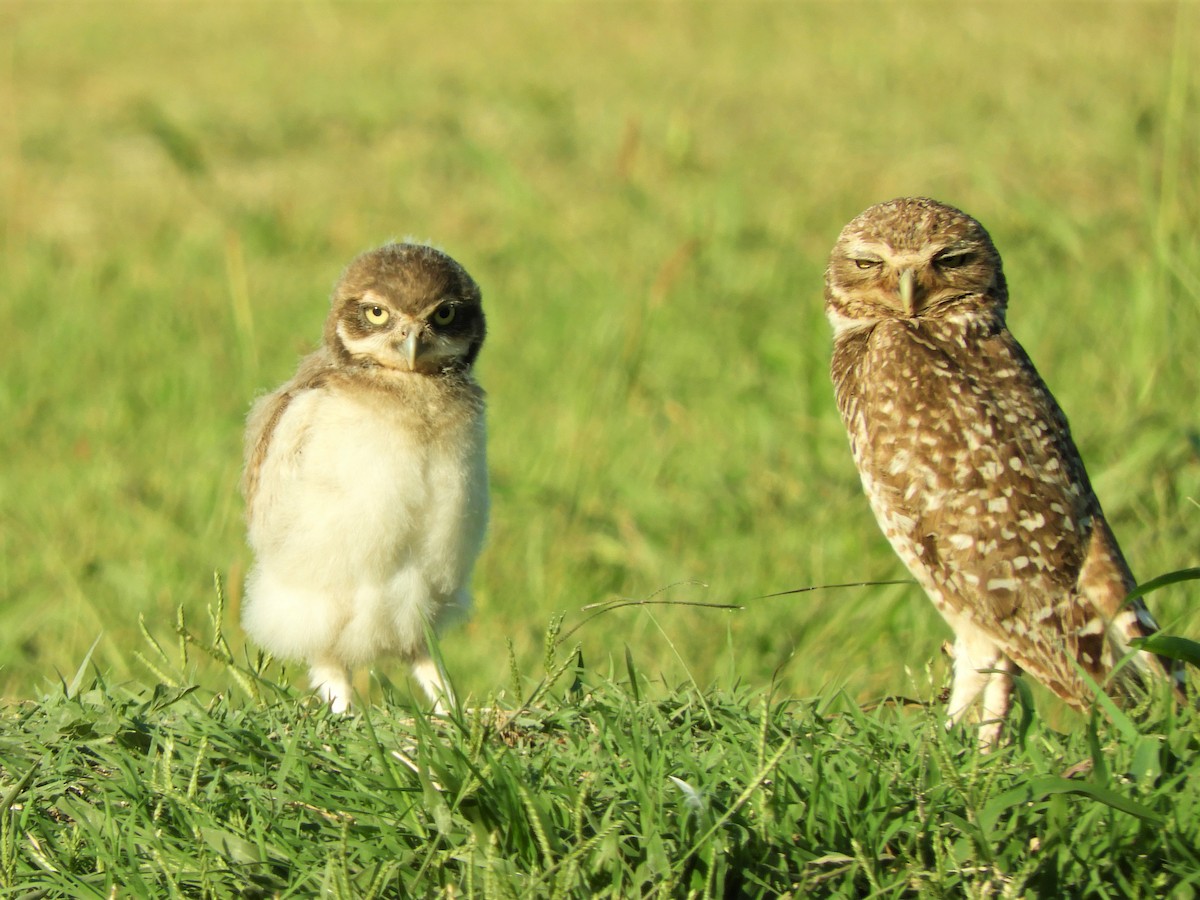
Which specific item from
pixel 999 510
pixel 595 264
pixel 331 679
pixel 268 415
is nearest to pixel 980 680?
pixel 999 510

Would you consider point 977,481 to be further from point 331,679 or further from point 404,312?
point 331,679

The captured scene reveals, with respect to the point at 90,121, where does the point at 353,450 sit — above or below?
below

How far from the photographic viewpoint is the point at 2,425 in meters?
8.08

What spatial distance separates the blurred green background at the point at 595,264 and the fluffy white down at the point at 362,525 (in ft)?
1.81

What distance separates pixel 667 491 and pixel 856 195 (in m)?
4.71

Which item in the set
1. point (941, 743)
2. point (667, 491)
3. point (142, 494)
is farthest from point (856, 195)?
point (941, 743)

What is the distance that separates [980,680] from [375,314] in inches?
71.6

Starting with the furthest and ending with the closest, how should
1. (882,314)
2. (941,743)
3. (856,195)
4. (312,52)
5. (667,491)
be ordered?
(312,52), (856,195), (667,491), (882,314), (941,743)

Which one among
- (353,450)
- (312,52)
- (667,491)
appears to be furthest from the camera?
(312,52)

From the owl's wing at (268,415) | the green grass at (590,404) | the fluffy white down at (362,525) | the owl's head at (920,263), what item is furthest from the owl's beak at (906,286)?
the owl's wing at (268,415)

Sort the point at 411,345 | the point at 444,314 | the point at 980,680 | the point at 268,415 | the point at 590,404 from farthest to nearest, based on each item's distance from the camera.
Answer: the point at 590,404
the point at 268,415
the point at 444,314
the point at 411,345
the point at 980,680

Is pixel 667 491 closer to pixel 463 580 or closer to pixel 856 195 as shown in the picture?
pixel 463 580

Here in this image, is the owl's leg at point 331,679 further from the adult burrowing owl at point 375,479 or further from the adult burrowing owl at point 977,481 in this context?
the adult burrowing owl at point 977,481

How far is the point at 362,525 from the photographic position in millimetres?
3949
